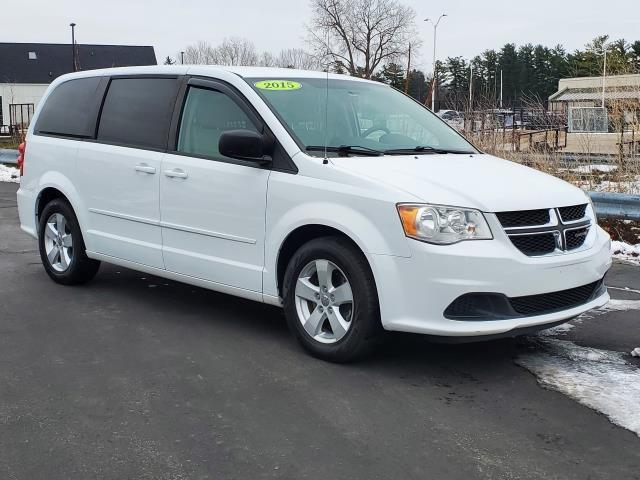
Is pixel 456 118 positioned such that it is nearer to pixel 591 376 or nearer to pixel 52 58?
pixel 591 376

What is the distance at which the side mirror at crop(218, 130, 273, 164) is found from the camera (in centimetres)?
507

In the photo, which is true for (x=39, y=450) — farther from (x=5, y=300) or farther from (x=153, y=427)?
(x=5, y=300)

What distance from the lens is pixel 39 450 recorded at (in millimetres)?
3637

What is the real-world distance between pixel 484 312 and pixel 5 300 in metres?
4.02

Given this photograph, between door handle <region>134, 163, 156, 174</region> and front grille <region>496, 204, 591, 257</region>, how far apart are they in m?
2.64

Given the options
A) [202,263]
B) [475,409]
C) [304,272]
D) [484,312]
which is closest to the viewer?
[475,409]

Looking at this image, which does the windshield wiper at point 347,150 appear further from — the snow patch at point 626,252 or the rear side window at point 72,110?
A: the snow patch at point 626,252

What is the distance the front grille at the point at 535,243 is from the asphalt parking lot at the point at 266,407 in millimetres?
743

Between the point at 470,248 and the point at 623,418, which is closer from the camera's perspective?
the point at 623,418

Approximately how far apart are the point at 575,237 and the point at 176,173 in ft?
8.90

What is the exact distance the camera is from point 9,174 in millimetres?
19125

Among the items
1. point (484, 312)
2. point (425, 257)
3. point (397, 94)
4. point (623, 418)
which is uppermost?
point (397, 94)

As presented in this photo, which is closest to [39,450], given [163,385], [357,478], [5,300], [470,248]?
[163,385]

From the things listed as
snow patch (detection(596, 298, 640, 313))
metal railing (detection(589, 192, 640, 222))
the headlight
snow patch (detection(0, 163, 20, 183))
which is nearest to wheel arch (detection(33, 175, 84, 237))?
the headlight
